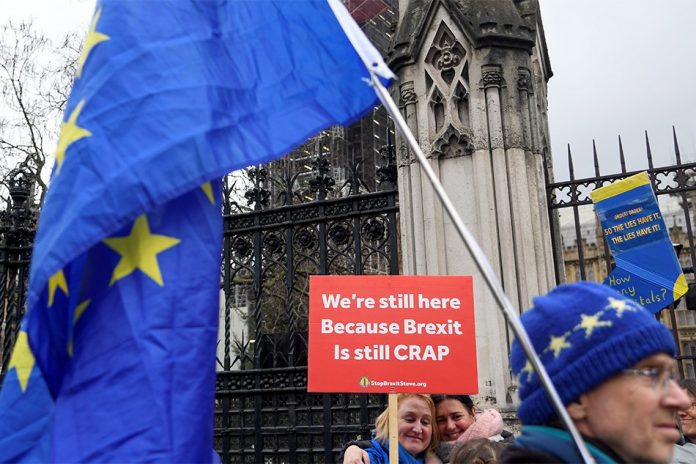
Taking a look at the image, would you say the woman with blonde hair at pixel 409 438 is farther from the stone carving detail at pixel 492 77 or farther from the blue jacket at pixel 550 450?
the stone carving detail at pixel 492 77

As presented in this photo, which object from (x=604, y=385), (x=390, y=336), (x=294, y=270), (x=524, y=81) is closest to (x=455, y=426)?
(x=390, y=336)

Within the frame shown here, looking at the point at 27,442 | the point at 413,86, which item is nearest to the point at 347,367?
the point at 27,442

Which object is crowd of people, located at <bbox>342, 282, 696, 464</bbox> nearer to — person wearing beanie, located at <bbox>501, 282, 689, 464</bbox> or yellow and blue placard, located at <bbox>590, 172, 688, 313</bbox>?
person wearing beanie, located at <bbox>501, 282, 689, 464</bbox>

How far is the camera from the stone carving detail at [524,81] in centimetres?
616

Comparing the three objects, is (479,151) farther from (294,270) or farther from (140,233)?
(140,233)

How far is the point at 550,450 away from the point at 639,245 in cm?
441

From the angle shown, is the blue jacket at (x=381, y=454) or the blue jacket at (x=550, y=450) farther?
the blue jacket at (x=381, y=454)

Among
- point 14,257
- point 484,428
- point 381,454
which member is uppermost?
point 14,257

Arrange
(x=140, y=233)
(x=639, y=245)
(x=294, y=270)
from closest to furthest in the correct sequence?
(x=140, y=233) < (x=639, y=245) < (x=294, y=270)

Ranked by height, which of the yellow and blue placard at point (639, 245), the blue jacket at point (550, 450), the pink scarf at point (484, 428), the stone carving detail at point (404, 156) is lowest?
the pink scarf at point (484, 428)

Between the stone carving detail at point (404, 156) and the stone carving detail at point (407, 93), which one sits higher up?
the stone carving detail at point (407, 93)

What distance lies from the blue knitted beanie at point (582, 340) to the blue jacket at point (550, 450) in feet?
0.20

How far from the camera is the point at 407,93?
6398mm

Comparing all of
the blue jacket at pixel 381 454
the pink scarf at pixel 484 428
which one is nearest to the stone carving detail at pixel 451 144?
the pink scarf at pixel 484 428
